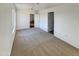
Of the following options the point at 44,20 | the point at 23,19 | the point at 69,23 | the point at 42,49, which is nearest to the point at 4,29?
the point at 42,49

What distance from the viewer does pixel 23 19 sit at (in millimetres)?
14344

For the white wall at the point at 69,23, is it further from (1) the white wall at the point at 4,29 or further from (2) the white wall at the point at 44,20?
(2) the white wall at the point at 44,20

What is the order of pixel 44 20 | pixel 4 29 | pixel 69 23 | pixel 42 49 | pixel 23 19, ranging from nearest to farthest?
1. pixel 4 29
2. pixel 42 49
3. pixel 69 23
4. pixel 44 20
5. pixel 23 19

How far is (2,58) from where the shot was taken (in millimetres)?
1076

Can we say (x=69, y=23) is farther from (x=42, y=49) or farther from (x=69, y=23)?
(x=42, y=49)

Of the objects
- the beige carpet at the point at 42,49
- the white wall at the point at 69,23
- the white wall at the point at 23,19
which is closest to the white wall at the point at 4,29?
the beige carpet at the point at 42,49

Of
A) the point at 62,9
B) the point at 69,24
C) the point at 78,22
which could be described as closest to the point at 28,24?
the point at 62,9

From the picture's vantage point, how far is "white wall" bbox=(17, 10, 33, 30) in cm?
1404

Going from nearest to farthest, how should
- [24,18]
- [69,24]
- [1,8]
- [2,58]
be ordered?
[2,58] < [1,8] < [69,24] < [24,18]

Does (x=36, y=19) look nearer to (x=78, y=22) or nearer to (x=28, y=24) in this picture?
(x=28, y=24)

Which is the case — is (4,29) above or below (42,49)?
above

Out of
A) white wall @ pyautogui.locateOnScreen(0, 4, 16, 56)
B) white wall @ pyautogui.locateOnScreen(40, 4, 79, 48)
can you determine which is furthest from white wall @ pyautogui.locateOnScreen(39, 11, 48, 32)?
white wall @ pyautogui.locateOnScreen(0, 4, 16, 56)

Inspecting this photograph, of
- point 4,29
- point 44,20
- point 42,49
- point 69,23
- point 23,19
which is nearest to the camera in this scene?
point 4,29

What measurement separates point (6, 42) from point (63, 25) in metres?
4.01
